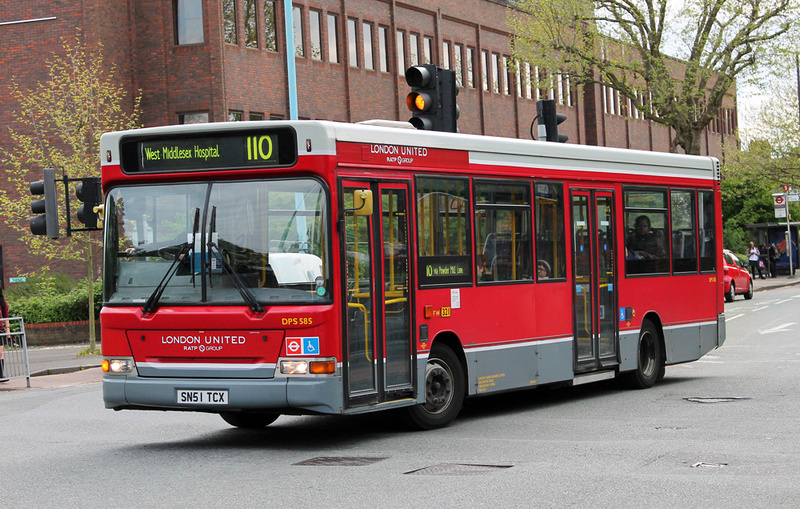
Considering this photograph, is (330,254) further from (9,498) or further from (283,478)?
(9,498)

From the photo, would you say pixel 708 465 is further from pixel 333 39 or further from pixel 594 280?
pixel 333 39

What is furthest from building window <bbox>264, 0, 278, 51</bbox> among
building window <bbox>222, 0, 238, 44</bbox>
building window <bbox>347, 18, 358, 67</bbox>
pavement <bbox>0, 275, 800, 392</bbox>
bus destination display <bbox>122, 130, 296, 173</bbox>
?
bus destination display <bbox>122, 130, 296, 173</bbox>

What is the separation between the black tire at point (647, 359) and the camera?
590 inches

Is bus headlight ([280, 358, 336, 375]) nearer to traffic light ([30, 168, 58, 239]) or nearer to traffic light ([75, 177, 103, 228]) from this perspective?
traffic light ([75, 177, 103, 228])

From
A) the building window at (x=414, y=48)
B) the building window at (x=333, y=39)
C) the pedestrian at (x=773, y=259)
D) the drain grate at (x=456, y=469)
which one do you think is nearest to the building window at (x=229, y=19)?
the building window at (x=333, y=39)

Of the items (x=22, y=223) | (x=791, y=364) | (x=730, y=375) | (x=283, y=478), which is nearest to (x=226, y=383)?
(x=283, y=478)

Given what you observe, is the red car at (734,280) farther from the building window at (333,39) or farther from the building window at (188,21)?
the building window at (188,21)

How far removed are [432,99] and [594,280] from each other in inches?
153

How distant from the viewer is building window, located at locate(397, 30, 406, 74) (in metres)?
45.7

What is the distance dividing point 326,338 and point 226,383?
942mm

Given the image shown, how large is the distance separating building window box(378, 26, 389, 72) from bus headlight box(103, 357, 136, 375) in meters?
34.7

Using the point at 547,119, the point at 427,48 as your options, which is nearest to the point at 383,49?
the point at 427,48

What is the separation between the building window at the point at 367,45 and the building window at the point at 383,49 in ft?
1.48

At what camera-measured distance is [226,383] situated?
10.1 m
